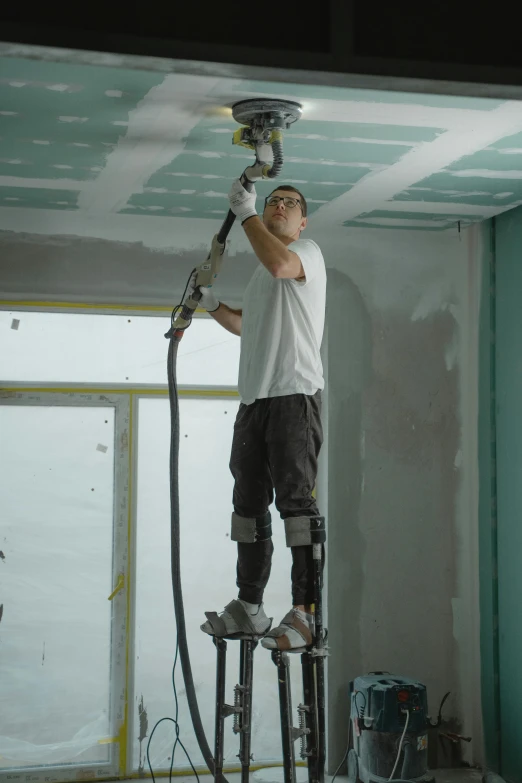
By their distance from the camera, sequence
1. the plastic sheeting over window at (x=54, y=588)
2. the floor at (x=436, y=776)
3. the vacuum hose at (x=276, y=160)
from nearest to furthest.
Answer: the vacuum hose at (x=276, y=160) < the floor at (x=436, y=776) < the plastic sheeting over window at (x=54, y=588)

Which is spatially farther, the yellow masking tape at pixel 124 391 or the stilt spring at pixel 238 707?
the yellow masking tape at pixel 124 391

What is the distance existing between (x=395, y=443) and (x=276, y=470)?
171 centimetres

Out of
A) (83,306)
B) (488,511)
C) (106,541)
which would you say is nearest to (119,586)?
(106,541)

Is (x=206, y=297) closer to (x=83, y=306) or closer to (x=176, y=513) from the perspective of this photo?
(x=176, y=513)

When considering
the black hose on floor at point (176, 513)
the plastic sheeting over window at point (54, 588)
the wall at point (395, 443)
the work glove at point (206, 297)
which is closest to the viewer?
the work glove at point (206, 297)

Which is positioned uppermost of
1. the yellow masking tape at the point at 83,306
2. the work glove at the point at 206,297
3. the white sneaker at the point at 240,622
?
the yellow masking tape at the point at 83,306

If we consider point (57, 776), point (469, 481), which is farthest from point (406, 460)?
point (57, 776)

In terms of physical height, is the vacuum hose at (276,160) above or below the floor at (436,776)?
above

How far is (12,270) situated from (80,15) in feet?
8.51

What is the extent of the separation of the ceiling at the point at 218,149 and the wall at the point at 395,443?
22 centimetres

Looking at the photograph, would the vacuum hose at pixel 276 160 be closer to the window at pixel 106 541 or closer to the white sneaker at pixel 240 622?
the white sneaker at pixel 240 622

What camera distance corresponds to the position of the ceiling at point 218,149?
257cm

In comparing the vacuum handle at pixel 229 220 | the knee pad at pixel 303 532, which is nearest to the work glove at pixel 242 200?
the vacuum handle at pixel 229 220

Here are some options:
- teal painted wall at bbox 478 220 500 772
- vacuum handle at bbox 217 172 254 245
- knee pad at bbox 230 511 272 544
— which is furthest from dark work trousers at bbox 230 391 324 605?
teal painted wall at bbox 478 220 500 772
